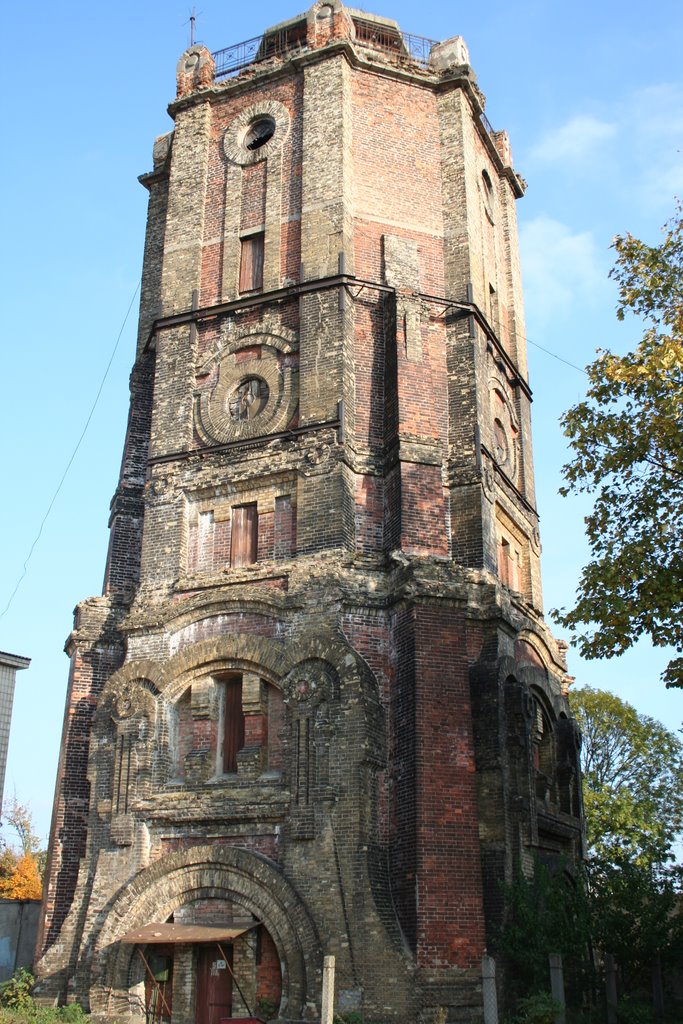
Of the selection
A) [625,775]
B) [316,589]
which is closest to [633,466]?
[316,589]

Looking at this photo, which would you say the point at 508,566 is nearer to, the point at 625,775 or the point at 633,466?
the point at 633,466

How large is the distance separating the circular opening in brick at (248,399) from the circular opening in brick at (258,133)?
5699mm

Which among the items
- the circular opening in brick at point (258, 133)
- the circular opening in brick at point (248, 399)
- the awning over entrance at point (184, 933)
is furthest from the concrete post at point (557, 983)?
the circular opening in brick at point (258, 133)

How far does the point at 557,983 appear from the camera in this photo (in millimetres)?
14523

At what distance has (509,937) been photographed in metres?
16.3

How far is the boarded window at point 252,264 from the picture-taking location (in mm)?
22500

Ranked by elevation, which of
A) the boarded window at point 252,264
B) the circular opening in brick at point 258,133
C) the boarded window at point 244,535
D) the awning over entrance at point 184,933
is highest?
the circular opening in brick at point 258,133

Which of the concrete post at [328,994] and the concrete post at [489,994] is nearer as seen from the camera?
the concrete post at [328,994]

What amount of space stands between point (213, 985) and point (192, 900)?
1295 mm

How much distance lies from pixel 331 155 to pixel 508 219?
6011 millimetres

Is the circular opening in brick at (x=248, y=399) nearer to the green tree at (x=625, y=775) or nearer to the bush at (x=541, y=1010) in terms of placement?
the bush at (x=541, y=1010)

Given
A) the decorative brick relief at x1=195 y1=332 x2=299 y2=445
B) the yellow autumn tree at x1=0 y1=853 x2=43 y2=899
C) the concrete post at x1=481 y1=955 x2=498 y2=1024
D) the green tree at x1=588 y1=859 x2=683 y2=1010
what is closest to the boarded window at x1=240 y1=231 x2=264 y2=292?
the decorative brick relief at x1=195 y1=332 x2=299 y2=445

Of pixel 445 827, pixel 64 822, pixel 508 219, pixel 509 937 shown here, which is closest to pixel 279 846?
pixel 445 827

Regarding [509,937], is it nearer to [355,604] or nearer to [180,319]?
[355,604]
